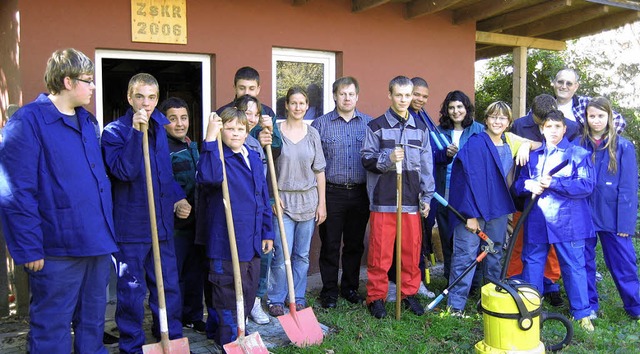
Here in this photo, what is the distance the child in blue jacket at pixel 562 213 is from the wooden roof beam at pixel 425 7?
2017 mm

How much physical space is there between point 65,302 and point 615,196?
3999 millimetres

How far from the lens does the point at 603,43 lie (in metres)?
15.6

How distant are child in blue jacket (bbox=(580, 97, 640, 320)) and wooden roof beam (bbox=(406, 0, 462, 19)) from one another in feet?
6.65

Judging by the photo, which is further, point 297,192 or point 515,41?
point 515,41

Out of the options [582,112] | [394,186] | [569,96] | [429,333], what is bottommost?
[429,333]

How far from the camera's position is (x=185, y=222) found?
4137mm

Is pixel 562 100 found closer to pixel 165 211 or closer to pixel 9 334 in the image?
pixel 165 211

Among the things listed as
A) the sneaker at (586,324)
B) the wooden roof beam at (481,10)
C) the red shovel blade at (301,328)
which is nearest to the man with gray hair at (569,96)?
the wooden roof beam at (481,10)

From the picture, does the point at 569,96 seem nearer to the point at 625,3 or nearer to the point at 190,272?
the point at 625,3

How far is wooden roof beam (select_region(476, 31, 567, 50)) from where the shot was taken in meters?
7.63

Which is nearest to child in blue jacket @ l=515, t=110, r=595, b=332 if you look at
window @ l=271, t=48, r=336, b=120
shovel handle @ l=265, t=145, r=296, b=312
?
shovel handle @ l=265, t=145, r=296, b=312

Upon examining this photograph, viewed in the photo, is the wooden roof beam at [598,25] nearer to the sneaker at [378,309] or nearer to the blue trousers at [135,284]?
the sneaker at [378,309]

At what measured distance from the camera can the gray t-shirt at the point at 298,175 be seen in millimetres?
4535

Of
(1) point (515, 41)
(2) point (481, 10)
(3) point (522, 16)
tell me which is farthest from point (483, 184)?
(1) point (515, 41)
